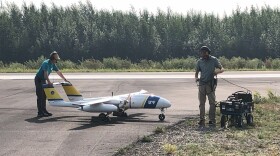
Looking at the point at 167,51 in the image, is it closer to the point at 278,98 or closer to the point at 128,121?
the point at 278,98

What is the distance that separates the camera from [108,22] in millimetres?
67688

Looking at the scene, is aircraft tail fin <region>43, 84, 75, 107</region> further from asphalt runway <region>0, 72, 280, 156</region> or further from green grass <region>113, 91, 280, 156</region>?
green grass <region>113, 91, 280, 156</region>

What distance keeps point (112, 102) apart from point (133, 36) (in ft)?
163

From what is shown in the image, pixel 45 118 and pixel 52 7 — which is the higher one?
pixel 52 7

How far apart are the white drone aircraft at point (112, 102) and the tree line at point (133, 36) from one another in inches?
1856

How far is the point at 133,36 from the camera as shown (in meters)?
65.4

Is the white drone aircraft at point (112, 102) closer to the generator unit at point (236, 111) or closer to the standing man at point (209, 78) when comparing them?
the standing man at point (209, 78)

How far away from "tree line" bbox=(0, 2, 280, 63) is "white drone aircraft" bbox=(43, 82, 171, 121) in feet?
155

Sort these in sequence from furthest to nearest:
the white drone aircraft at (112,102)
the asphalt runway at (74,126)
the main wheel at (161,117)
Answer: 1. the main wheel at (161,117)
2. the white drone aircraft at (112,102)
3. the asphalt runway at (74,126)

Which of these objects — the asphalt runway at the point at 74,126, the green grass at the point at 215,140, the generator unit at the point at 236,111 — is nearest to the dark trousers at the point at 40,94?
the asphalt runway at the point at 74,126

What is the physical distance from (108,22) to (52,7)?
843cm

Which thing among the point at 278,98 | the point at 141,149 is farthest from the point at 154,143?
the point at 278,98

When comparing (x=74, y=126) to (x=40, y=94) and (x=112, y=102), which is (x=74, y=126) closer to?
(x=112, y=102)

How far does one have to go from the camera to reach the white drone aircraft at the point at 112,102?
1559 centimetres
